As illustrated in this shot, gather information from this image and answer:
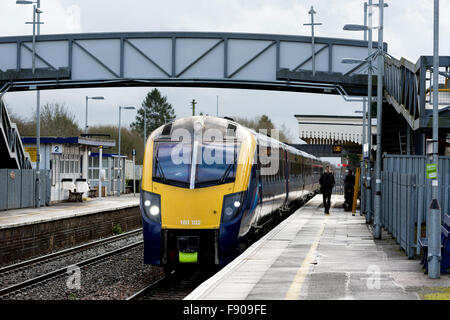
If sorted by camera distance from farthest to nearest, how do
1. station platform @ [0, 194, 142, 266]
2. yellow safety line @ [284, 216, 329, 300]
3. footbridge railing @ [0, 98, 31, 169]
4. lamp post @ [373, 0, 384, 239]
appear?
1. footbridge railing @ [0, 98, 31, 169]
2. station platform @ [0, 194, 142, 266]
3. lamp post @ [373, 0, 384, 239]
4. yellow safety line @ [284, 216, 329, 300]

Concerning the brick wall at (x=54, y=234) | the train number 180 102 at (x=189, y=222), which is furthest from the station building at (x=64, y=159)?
the train number 180 102 at (x=189, y=222)

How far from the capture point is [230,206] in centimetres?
1437

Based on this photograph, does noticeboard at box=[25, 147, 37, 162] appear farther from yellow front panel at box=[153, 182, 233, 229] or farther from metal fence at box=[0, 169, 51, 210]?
yellow front panel at box=[153, 182, 233, 229]

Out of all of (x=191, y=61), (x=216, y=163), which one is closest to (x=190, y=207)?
(x=216, y=163)

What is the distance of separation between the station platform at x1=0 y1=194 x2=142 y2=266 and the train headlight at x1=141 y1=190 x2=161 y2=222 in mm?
7174

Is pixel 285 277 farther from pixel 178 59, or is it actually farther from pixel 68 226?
pixel 178 59

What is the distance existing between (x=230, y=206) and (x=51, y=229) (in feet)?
36.0

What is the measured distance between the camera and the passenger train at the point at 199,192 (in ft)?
46.1

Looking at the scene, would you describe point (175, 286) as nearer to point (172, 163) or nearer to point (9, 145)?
point (172, 163)

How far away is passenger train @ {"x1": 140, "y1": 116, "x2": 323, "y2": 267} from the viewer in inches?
553

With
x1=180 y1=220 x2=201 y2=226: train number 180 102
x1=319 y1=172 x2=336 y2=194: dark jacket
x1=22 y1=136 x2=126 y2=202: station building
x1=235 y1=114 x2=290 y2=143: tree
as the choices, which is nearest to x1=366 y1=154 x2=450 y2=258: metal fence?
x1=180 y1=220 x2=201 y2=226: train number 180 102

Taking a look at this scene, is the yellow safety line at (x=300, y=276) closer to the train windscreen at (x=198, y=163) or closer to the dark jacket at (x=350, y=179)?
the train windscreen at (x=198, y=163)

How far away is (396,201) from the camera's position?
16.6 metres
